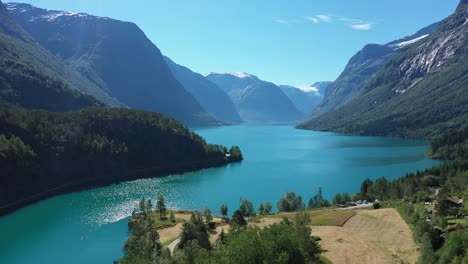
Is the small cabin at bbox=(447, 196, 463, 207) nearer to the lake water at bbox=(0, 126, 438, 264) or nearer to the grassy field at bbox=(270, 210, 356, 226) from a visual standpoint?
the grassy field at bbox=(270, 210, 356, 226)

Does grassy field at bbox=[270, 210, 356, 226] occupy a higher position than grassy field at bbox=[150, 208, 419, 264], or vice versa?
grassy field at bbox=[270, 210, 356, 226]

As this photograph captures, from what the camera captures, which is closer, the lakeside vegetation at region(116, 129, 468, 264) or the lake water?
the lakeside vegetation at region(116, 129, 468, 264)

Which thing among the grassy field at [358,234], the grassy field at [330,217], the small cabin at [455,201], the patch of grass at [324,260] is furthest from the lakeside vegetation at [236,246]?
the small cabin at [455,201]

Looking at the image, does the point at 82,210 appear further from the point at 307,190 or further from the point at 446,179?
the point at 446,179

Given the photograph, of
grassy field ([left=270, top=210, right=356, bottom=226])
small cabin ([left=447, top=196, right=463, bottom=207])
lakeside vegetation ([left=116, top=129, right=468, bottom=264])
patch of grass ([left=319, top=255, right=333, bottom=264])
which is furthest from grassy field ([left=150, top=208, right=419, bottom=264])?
small cabin ([left=447, top=196, right=463, bottom=207])

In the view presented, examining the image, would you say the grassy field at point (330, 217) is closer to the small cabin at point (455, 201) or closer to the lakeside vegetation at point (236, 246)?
the lakeside vegetation at point (236, 246)

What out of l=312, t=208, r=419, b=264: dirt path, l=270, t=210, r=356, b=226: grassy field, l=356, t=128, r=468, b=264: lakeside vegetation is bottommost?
l=312, t=208, r=419, b=264: dirt path
